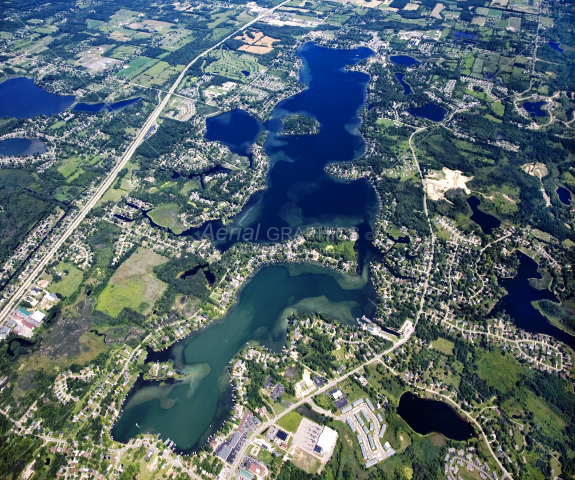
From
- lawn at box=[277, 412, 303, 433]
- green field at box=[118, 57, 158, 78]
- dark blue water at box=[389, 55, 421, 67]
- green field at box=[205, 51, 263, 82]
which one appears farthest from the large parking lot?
green field at box=[118, 57, 158, 78]

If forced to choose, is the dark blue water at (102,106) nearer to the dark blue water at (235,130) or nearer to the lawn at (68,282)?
the dark blue water at (235,130)

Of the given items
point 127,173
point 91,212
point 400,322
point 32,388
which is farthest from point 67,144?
point 400,322

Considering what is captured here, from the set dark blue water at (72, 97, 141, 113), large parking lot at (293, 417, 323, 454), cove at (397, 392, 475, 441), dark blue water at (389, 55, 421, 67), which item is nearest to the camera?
large parking lot at (293, 417, 323, 454)

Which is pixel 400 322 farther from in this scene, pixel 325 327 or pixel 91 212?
pixel 91 212

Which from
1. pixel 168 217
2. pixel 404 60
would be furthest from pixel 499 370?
pixel 404 60

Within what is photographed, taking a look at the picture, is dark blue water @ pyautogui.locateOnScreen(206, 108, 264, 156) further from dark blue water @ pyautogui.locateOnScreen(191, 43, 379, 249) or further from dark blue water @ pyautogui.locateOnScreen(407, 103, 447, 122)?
dark blue water @ pyautogui.locateOnScreen(407, 103, 447, 122)

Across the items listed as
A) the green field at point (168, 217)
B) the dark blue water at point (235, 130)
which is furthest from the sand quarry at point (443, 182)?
the green field at point (168, 217)

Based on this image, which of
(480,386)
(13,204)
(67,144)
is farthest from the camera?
(67,144)
